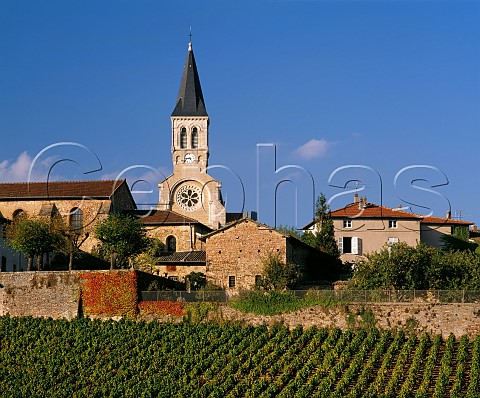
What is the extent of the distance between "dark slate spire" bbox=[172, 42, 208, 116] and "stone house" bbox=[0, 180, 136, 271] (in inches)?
858

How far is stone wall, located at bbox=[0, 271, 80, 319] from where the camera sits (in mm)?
46844

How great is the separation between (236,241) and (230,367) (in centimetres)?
1465

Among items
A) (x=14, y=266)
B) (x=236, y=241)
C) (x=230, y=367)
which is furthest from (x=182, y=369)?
(x=14, y=266)

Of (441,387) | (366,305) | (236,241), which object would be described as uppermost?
(236,241)

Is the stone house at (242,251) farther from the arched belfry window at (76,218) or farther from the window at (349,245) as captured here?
the arched belfry window at (76,218)

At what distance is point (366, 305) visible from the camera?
1700 inches

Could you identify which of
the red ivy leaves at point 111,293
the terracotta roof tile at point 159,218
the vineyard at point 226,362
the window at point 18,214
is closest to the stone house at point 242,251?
the red ivy leaves at point 111,293

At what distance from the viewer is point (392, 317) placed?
42.8 metres

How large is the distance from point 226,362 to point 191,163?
4634 cm

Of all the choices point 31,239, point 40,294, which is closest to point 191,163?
point 31,239

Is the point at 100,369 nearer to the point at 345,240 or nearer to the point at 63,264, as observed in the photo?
the point at 63,264

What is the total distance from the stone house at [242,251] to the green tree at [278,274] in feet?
3.34

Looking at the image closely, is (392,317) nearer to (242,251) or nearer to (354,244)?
(242,251)

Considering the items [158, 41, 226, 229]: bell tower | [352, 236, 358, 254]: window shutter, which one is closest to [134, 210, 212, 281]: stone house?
[352, 236, 358, 254]: window shutter
